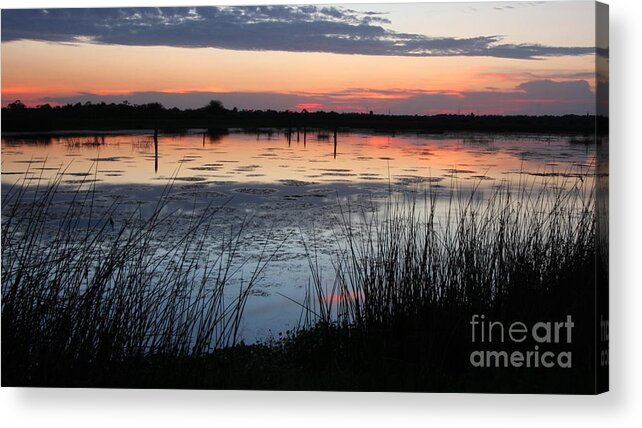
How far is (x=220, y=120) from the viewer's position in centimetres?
556

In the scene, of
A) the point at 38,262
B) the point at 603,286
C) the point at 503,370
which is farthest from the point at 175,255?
the point at 603,286

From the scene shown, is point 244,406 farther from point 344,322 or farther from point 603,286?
point 603,286

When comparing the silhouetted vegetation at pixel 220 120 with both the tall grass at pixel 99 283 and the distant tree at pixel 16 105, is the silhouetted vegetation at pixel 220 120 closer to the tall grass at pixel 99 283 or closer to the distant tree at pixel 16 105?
the distant tree at pixel 16 105

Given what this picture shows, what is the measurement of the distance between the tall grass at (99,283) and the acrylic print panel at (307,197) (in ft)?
0.03

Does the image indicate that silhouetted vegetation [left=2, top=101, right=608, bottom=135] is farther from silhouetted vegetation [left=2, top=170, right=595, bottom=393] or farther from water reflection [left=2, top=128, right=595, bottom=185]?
silhouetted vegetation [left=2, top=170, right=595, bottom=393]

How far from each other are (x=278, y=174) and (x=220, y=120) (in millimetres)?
420

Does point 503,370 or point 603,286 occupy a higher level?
point 603,286

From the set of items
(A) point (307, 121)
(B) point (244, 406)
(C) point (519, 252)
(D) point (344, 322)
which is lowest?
(B) point (244, 406)

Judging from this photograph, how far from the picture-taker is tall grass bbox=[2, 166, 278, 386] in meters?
5.49

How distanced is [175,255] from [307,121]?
946mm

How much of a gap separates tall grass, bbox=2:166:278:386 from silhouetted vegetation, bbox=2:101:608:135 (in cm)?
31

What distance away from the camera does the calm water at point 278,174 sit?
17.6 feet

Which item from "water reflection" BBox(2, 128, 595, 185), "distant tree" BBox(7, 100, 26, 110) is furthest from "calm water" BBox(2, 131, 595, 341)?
"distant tree" BBox(7, 100, 26, 110)

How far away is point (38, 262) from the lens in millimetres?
5574
